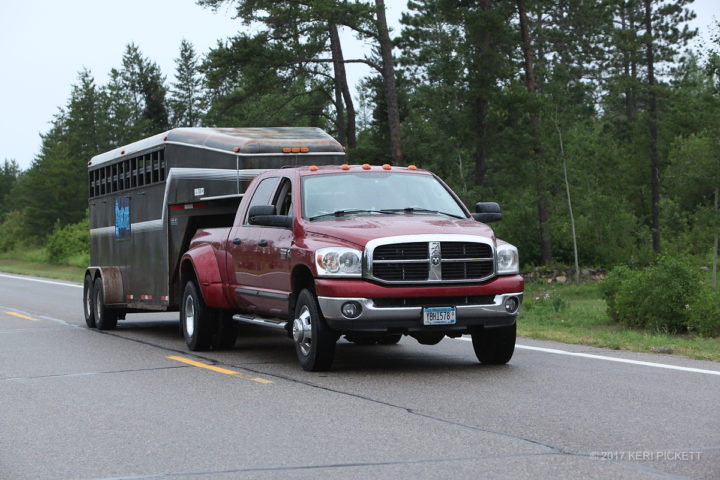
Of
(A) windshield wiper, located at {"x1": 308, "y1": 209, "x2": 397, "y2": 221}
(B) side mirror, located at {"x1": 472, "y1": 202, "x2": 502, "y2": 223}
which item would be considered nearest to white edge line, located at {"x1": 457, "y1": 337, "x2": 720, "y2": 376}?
(B) side mirror, located at {"x1": 472, "y1": 202, "x2": 502, "y2": 223}

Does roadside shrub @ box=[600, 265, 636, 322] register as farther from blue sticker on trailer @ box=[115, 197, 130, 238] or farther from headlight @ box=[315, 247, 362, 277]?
blue sticker on trailer @ box=[115, 197, 130, 238]

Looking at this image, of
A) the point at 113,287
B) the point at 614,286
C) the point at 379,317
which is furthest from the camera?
the point at 614,286

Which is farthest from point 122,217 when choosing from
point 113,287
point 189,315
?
point 189,315

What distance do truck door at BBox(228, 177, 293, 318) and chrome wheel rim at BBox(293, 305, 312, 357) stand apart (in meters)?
0.45

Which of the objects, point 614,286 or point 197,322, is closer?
point 197,322

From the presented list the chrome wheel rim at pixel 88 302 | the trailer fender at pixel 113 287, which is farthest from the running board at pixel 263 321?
the chrome wheel rim at pixel 88 302

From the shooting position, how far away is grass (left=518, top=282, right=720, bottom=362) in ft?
40.3

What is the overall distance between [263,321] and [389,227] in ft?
7.35

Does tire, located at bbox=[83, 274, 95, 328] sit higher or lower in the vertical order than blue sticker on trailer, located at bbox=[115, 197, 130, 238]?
lower

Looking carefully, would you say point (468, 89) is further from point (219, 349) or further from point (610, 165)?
point (219, 349)

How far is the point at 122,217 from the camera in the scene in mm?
16703

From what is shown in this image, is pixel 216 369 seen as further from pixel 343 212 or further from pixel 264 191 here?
pixel 264 191

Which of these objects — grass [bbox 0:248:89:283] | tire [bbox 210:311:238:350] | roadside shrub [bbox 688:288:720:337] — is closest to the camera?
tire [bbox 210:311:238:350]

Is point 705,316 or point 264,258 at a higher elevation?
point 264,258
